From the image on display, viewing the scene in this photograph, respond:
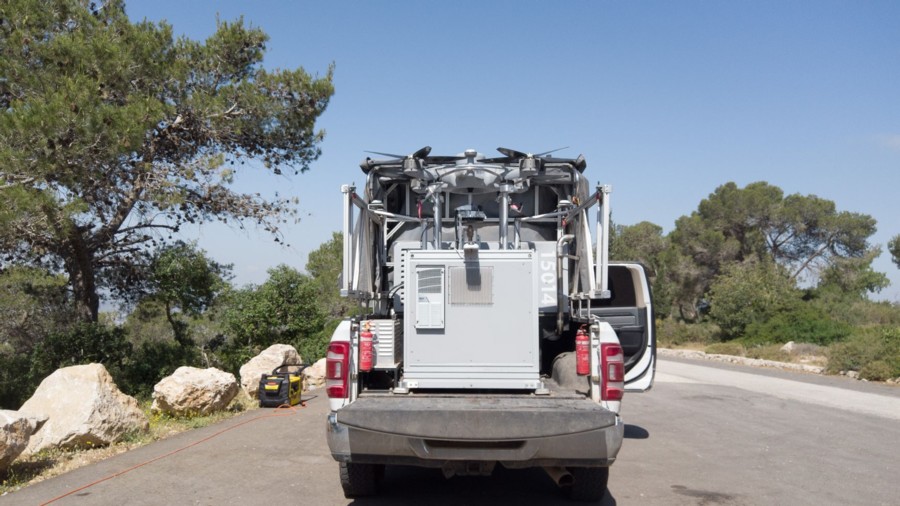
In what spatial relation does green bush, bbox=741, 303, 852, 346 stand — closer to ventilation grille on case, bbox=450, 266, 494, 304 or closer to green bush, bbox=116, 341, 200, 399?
green bush, bbox=116, 341, 200, 399

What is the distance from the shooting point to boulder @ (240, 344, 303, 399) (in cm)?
1490

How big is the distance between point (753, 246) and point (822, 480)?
42054 mm

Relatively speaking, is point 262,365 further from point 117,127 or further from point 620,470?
point 620,470

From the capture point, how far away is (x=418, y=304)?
593 centimetres

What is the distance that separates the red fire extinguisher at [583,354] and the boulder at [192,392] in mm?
7328

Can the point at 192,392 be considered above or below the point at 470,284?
below

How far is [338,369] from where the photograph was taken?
5.74 metres

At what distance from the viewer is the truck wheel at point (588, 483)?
6.11 m

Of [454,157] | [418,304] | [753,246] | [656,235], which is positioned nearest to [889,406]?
[454,157]

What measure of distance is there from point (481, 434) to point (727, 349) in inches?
1202

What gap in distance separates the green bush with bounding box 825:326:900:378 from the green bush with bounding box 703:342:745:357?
8.43 meters

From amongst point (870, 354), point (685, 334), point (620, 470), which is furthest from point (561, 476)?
point (685, 334)

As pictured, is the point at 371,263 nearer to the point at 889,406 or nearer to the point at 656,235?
the point at 889,406

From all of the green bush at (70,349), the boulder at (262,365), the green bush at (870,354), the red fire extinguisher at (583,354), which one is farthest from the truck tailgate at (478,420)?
the green bush at (870,354)
